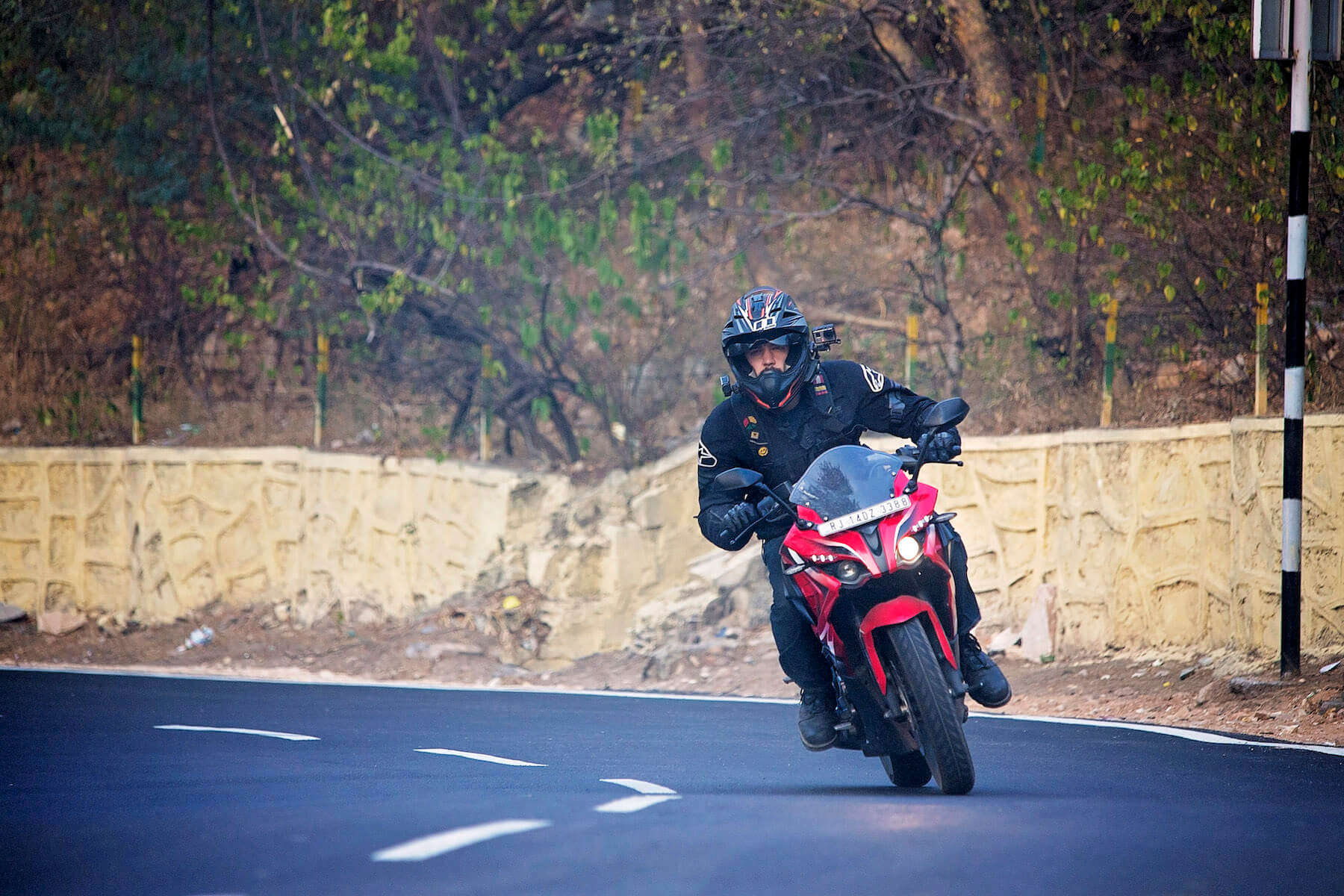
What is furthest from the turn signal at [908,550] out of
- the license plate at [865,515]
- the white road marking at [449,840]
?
the white road marking at [449,840]

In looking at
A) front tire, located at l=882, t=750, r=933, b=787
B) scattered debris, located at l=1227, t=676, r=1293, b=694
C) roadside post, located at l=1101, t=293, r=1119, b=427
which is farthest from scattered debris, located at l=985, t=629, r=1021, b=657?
front tire, located at l=882, t=750, r=933, b=787

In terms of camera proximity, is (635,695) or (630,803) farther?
(635,695)

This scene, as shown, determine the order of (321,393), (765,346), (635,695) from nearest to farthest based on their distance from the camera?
(765,346)
(635,695)
(321,393)

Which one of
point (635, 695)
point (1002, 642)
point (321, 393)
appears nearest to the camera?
point (635, 695)

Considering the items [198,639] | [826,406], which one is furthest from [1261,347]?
[198,639]

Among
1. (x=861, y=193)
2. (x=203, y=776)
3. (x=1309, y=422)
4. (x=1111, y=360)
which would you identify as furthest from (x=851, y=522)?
(x=861, y=193)

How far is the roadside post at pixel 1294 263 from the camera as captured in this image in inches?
441

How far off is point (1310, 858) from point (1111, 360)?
11096 millimetres

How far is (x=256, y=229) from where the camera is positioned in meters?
23.1

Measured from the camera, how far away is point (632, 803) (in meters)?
6.30

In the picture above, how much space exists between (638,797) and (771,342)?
202 centimetres

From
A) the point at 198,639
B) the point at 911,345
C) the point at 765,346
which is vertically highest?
the point at 911,345

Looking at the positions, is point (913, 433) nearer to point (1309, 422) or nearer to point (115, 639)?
point (1309, 422)

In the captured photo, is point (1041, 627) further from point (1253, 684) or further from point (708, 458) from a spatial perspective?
point (708, 458)
